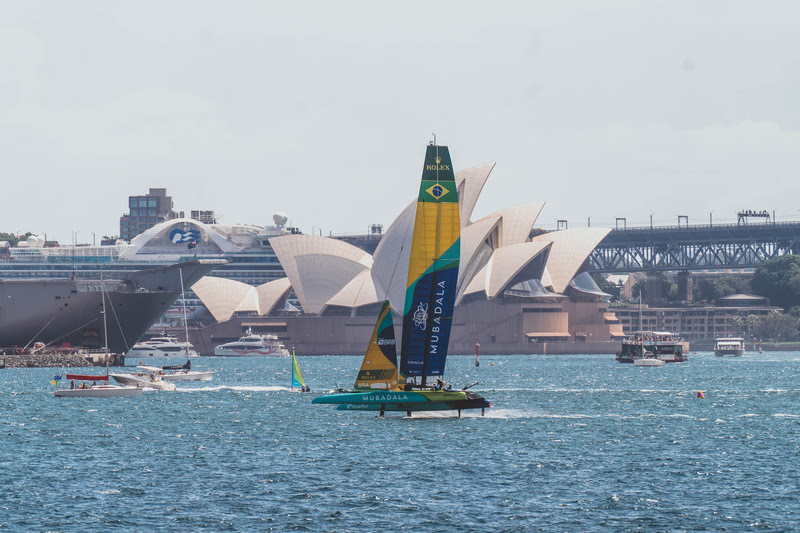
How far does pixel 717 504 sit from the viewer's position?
27578 millimetres

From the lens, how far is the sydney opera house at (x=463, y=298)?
136 metres

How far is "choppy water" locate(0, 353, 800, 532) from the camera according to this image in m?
26.0

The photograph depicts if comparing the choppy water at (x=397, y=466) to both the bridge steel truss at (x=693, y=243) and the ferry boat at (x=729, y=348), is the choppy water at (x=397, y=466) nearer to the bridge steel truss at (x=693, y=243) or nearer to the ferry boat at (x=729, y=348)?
the ferry boat at (x=729, y=348)

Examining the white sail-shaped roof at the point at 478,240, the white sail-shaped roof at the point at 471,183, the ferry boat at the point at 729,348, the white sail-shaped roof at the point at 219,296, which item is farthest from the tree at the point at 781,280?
the white sail-shaped roof at the point at 219,296

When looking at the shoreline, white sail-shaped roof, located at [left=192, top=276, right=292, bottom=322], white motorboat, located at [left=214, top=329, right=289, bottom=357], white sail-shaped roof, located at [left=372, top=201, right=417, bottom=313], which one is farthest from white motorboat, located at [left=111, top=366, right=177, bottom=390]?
white sail-shaped roof, located at [left=192, top=276, right=292, bottom=322]

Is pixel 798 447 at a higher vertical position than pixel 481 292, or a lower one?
lower

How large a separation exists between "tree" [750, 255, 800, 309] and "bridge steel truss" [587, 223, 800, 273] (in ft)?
8.24

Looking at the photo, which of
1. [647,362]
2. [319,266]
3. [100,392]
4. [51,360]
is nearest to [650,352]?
[647,362]

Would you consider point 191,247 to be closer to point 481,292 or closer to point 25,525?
point 481,292

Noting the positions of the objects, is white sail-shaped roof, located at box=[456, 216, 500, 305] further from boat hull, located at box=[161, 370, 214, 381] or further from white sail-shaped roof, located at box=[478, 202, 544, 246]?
boat hull, located at box=[161, 370, 214, 381]

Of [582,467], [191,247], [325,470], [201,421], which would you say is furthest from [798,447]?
[191,247]

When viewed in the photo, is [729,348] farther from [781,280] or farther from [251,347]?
[251,347]

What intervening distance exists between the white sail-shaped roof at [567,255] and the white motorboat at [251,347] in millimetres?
32864

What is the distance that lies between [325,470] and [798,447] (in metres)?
14.9
